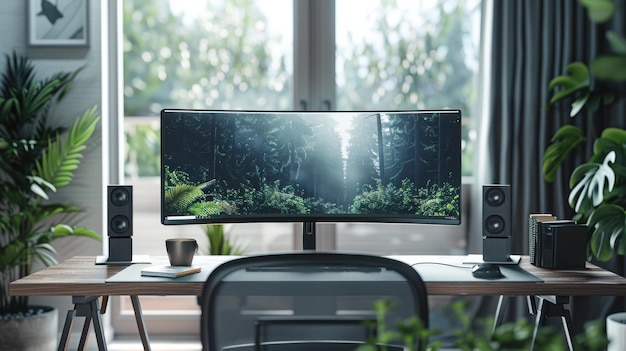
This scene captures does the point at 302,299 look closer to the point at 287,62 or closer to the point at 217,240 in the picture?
the point at 217,240

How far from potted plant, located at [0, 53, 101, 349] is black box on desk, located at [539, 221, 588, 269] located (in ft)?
6.58

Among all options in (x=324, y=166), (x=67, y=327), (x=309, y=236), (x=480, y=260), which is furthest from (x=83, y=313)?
(x=480, y=260)

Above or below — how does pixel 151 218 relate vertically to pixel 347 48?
below

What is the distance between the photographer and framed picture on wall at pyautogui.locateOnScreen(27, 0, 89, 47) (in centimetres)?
365

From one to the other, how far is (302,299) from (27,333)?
2282 mm

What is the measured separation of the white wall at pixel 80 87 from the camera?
12.0 feet

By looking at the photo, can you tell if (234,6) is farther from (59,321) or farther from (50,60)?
(59,321)

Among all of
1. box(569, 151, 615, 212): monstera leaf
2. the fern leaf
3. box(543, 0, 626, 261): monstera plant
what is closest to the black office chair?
box(543, 0, 626, 261): monstera plant

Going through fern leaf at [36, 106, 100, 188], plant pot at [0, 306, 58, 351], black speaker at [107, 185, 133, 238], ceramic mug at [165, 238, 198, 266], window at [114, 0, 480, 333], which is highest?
window at [114, 0, 480, 333]

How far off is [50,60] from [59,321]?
1266 mm

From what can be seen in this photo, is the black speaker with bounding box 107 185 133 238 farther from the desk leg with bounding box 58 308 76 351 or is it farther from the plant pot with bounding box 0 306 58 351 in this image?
the plant pot with bounding box 0 306 58 351


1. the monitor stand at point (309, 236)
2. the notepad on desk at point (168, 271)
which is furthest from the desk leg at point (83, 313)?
the monitor stand at point (309, 236)

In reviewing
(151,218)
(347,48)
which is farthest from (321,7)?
(151,218)

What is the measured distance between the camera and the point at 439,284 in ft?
7.31
